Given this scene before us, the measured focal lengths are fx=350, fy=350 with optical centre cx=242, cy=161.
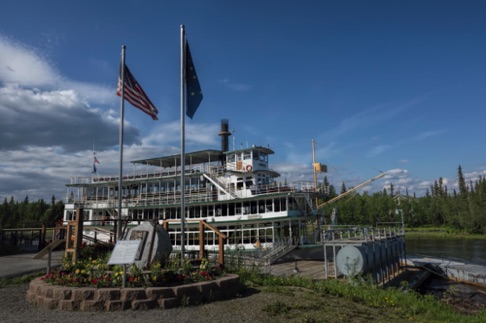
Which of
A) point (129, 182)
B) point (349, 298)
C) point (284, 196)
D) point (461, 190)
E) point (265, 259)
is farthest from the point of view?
point (461, 190)

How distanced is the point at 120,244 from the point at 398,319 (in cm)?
661

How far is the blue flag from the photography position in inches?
549

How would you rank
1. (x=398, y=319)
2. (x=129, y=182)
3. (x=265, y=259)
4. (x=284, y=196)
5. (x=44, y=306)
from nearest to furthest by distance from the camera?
1. (x=398, y=319)
2. (x=44, y=306)
3. (x=265, y=259)
4. (x=284, y=196)
5. (x=129, y=182)

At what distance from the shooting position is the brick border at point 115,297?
784 cm

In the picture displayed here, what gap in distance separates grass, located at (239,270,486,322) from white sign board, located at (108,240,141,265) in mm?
3267

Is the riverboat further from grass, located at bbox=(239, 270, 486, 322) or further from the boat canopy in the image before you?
grass, located at bbox=(239, 270, 486, 322)

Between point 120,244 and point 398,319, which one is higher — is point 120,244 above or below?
above

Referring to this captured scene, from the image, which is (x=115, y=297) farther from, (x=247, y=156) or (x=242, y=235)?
(x=247, y=156)

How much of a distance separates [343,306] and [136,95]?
12067mm

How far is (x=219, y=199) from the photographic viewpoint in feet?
93.4

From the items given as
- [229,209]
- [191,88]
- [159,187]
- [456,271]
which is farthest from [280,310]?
[159,187]

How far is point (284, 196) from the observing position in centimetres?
2530

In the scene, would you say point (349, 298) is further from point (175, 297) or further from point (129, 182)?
point (129, 182)

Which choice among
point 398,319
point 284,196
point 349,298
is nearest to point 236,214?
point 284,196
